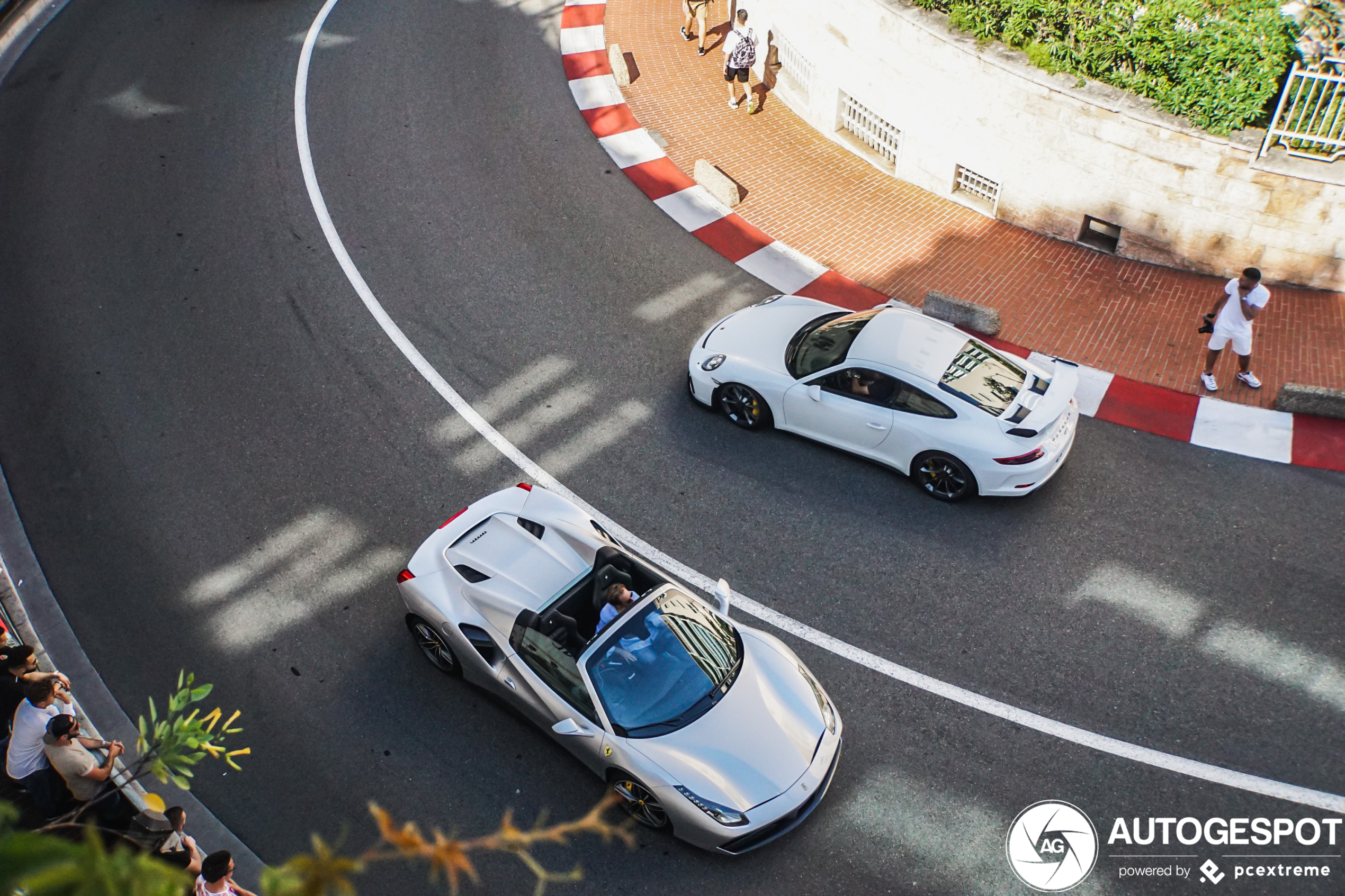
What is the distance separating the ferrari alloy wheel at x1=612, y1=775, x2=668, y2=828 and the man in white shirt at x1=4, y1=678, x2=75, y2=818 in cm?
397

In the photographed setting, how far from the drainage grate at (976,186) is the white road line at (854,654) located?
718 cm

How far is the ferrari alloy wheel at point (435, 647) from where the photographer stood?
845cm

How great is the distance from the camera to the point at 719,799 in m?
7.10

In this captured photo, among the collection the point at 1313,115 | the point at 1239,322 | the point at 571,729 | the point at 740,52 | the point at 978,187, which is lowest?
the point at 571,729

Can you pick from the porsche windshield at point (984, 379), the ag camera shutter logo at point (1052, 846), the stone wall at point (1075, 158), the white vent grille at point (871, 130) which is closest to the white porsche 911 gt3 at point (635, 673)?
the ag camera shutter logo at point (1052, 846)

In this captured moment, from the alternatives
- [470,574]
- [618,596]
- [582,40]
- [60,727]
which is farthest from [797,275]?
[60,727]

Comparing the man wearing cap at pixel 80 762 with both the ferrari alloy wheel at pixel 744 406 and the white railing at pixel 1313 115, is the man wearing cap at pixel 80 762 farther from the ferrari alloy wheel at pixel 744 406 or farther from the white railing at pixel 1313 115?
the white railing at pixel 1313 115

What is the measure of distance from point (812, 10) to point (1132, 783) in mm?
11221

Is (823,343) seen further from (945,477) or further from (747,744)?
(747,744)

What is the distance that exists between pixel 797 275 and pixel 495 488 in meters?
4.97

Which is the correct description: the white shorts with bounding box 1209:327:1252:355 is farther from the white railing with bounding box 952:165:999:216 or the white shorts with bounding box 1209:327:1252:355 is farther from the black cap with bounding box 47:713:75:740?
the black cap with bounding box 47:713:75:740

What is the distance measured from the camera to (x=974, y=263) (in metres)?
12.8

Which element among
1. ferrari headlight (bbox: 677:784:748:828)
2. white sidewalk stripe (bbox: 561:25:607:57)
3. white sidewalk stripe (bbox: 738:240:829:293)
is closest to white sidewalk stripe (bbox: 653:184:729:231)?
white sidewalk stripe (bbox: 738:240:829:293)

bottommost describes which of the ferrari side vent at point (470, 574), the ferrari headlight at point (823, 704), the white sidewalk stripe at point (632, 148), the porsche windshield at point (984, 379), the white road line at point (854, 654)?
the white road line at point (854, 654)
